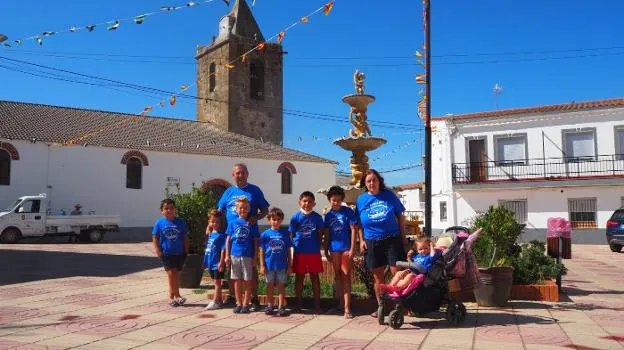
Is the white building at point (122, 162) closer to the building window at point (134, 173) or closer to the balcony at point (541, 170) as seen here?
the building window at point (134, 173)

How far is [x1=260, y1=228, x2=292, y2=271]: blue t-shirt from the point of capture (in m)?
6.50

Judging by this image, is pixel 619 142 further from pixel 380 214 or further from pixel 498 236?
pixel 380 214

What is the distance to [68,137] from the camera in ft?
84.5

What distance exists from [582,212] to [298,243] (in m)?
20.9

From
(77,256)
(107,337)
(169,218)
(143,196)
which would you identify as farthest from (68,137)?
(107,337)

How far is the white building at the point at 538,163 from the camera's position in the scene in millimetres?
23281

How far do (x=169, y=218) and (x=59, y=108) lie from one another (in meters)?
26.6

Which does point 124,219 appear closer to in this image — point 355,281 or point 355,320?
point 355,281

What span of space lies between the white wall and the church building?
0.15 feet

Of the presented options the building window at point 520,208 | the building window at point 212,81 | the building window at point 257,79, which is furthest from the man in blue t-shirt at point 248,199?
the building window at point 212,81

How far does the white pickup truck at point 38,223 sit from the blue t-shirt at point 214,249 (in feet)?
52.9

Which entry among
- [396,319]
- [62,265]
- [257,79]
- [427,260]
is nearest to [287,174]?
[257,79]

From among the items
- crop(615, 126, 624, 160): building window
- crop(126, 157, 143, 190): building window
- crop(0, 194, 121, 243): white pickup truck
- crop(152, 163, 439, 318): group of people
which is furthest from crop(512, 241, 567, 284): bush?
crop(126, 157, 143, 190): building window

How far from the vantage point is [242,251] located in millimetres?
6602
